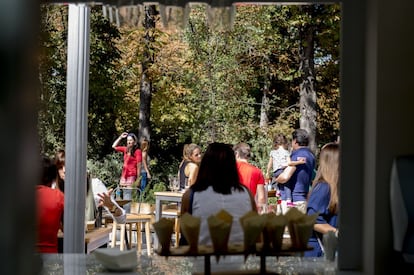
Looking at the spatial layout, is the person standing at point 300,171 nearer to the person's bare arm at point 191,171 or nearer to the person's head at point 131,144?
the person's bare arm at point 191,171

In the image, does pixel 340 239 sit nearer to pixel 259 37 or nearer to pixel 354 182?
pixel 354 182

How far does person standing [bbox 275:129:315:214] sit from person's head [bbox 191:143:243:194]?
2822mm

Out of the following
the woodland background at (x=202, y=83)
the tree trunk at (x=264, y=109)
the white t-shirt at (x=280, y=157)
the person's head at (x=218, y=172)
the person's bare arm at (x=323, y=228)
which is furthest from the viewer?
the tree trunk at (x=264, y=109)

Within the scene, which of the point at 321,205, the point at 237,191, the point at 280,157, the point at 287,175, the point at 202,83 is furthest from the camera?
the point at 202,83

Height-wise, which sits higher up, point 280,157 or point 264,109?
point 264,109

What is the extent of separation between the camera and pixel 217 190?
325 cm

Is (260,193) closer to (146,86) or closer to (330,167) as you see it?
(330,167)

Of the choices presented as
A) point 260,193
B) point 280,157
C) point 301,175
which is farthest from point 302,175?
point 280,157

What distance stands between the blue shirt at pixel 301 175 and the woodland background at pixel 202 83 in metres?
6.69

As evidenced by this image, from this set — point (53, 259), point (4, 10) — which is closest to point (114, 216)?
point (53, 259)

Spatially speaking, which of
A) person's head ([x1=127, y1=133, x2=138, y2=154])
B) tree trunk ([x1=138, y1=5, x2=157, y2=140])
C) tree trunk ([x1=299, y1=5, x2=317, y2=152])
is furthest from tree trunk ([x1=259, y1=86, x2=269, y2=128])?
person's head ([x1=127, y1=133, x2=138, y2=154])

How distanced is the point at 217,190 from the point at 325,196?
900 mm

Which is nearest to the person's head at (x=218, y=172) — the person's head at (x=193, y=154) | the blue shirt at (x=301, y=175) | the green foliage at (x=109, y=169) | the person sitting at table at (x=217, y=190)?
the person sitting at table at (x=217, y=190)

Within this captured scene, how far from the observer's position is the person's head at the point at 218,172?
129 inches
